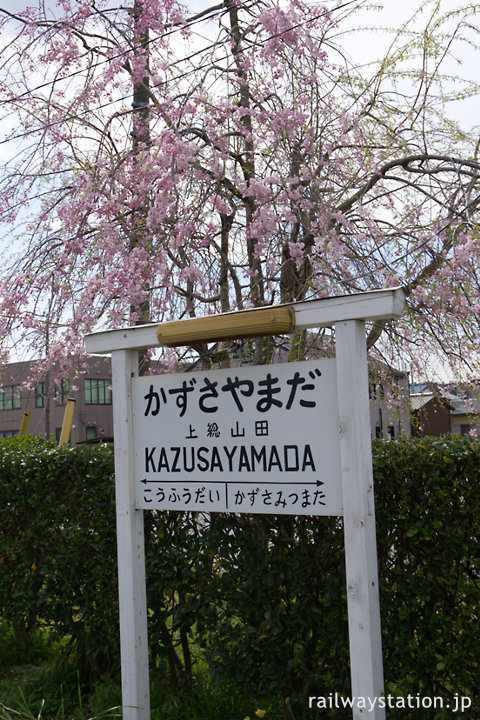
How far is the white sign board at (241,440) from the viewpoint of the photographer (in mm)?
2432

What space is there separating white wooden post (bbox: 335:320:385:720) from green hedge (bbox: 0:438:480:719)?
31cm

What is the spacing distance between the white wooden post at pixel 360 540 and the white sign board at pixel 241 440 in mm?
59

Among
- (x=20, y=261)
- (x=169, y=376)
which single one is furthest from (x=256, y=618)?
(x=20, y=261)

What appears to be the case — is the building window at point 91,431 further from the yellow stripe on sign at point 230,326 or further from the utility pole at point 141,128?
the yellow stripe on sign at point 230,326

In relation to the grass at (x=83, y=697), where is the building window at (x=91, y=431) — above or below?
above

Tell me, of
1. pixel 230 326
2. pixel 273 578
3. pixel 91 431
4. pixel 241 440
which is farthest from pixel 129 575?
pixel 91 431

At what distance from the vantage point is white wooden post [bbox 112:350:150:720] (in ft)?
9.64

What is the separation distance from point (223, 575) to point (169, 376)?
103 centimetres

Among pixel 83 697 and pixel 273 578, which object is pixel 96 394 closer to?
pixel 83 697

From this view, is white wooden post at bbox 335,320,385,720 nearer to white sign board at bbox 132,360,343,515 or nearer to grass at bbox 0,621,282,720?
white sign board at bbox 132,360,343,515

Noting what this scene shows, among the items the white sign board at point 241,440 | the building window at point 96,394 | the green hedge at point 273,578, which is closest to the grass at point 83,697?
the green hedge at point 273,578

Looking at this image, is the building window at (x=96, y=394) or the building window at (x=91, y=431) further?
the building window at (x=96, y=394)

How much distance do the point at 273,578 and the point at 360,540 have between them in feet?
2.39

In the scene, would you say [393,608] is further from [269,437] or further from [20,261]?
[20,261]
